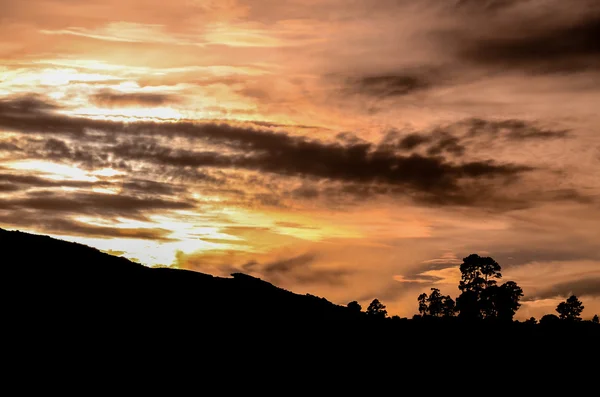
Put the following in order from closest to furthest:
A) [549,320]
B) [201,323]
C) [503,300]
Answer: [201,323]
[549,320]
[503,300]

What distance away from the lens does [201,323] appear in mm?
68188

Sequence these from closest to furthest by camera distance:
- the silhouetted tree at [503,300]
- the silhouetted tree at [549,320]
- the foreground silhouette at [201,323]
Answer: the foreground silhouette at [201,323], the silhouetted tree at [549,320], the silhouetted tree at [503,300]

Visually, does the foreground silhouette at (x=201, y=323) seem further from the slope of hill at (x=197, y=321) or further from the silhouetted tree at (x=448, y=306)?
the silhouetted tree at (x=448, y=306)

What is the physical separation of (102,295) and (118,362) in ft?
28.1

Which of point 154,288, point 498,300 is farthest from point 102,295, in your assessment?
point 498,300

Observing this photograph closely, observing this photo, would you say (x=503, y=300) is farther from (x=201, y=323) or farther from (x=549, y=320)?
(x=201, y=323)

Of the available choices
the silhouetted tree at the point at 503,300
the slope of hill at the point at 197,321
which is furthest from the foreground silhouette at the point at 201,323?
the silhouetted tree at the point at 503,300

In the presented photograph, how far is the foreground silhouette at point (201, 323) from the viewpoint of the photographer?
6191cm

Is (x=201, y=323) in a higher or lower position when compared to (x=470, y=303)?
lower

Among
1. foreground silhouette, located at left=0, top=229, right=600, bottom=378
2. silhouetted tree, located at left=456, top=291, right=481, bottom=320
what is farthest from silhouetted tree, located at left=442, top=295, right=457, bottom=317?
foreground silhouette, located at left=0, top=229, right=600, bottom=378

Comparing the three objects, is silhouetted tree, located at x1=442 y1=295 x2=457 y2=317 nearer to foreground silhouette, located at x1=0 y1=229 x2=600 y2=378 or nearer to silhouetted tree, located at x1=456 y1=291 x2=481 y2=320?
silhouetted tree, located at x1=456 y1=291 x2=481 y2=320

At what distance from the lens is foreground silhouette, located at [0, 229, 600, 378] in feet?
203

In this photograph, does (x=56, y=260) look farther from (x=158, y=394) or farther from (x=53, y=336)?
(x=158, y=394)

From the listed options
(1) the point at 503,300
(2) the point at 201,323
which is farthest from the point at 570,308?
(2) the point at 201,323
